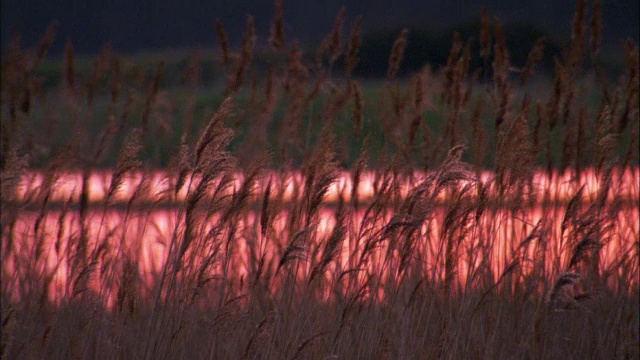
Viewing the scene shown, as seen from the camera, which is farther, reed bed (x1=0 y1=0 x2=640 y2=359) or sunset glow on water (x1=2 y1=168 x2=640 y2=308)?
sunset glow on water (x1=2 y1=168 x2=640 y2=308)

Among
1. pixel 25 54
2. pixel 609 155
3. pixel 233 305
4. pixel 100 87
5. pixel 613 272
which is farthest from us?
pixel 100 87

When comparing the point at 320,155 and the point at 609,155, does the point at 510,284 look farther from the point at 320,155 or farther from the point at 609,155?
the point at 320,155

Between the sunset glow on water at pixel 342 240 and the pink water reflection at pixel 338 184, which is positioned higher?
the pink water reflection at pixel 338 184

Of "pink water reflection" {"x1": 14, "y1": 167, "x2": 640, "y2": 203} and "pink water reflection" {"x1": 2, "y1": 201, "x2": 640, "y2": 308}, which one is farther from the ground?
"pink water reflection" {"x1": 14, "y1": 167, "x2": 640, "y2": 203}

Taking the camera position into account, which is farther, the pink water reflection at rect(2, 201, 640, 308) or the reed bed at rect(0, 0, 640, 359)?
the pink water reflection at rect(2, 201, 640, 308)

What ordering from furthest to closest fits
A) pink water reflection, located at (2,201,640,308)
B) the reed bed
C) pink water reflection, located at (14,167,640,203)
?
1. pink water reflection, located at (14,167,640,203)
2. pink water reflection, located at (2,201,640,308)
3. the reed bed

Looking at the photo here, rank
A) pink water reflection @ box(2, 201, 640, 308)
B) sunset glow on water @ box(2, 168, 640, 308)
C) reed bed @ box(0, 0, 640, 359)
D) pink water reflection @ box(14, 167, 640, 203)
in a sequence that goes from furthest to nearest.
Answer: pink water reflection @ box(14, 167, 640, 203), pink water reflection @ box(2, 201, 640, 308), sunset glow on water @ box(2, 168, 640, 308), reed bed @ box(0, 0, 640, 359)

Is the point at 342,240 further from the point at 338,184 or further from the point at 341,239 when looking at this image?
the point at 338,184

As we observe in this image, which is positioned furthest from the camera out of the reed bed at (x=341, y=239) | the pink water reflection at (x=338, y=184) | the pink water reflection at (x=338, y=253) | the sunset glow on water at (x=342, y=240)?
the pink water reflection at (x=338, y=184)

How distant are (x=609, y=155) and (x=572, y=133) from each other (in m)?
0.52

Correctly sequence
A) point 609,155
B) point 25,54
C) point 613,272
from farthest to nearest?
point 25,54, point 613,272, point 609,155

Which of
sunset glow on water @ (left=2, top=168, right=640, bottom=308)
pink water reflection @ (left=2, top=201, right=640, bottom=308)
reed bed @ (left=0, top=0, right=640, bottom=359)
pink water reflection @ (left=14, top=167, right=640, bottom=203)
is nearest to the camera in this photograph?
reed bed @ (left=0, top=0, right=640, bottom=359)

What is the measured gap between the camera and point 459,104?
3539mm

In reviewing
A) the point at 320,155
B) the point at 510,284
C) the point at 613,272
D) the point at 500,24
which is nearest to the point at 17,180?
the point at 320,155
